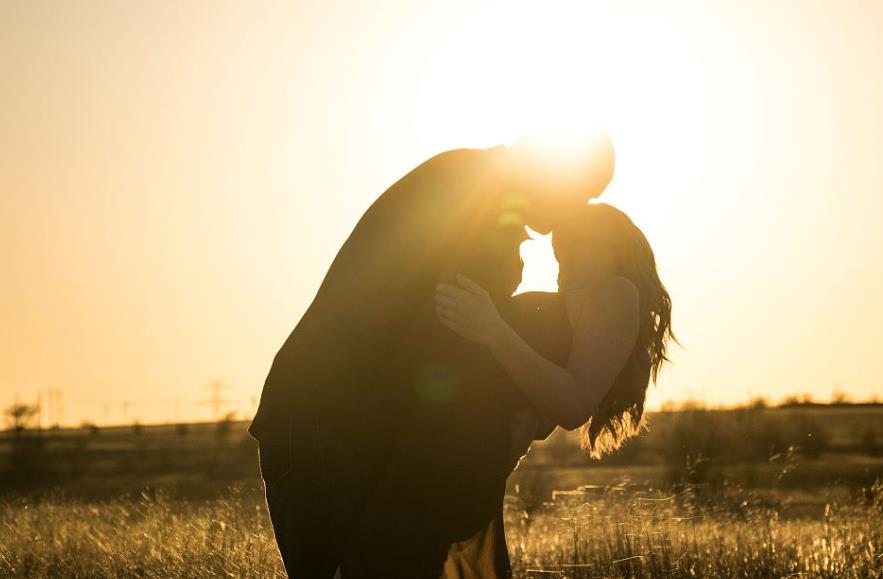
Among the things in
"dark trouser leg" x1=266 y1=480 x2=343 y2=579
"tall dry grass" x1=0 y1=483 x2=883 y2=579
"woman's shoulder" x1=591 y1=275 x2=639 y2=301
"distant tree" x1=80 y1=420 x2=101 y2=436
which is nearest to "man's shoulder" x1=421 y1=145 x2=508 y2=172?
"woman's shoulder" x1=591 y1=275 x2=639 y2=301

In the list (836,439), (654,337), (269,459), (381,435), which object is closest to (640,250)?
(654,337)

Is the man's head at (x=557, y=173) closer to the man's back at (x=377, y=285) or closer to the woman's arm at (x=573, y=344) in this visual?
the man's back at (x=377, y=285)

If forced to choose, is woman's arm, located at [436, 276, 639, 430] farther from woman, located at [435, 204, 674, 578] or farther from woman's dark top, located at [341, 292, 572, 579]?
woman's dark top, located at [341, 292, 572, 579]

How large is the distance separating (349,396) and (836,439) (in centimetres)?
5193

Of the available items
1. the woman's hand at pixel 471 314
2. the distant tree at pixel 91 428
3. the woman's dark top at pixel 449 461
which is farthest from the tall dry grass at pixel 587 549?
the distant tree at pixel 91 428

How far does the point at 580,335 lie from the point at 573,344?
4 cm

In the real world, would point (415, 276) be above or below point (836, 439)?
above

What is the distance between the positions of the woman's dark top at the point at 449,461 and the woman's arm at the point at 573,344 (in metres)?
0.13

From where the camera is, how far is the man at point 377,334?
430cm

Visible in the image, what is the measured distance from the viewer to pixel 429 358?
4309 mm

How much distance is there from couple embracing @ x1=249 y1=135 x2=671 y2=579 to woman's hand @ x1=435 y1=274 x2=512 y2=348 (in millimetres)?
15

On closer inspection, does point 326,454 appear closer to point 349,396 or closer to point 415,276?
point 349,396

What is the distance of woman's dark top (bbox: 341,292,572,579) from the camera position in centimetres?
429

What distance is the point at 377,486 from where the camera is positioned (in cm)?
437
